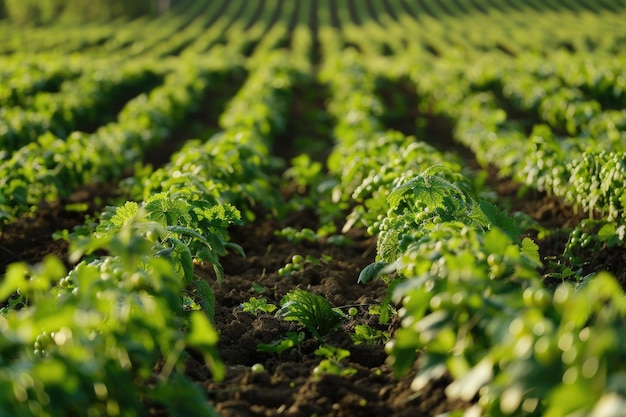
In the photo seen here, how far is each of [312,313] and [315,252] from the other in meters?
1.88

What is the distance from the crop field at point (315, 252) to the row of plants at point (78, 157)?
0.10 ft

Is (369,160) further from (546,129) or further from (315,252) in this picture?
(546,129)

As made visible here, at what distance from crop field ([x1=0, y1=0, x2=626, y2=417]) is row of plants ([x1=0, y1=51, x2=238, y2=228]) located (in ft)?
0.10

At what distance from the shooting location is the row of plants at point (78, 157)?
20.7 ft

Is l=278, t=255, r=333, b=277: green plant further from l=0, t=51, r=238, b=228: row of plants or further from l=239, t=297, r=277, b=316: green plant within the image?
l=0, t=51, r=238, b=228: row of plants

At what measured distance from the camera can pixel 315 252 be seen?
6059 millimetres

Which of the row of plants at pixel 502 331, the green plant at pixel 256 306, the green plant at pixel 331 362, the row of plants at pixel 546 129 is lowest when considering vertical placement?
the row of plants at pixel 546 129

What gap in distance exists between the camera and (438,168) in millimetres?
4852

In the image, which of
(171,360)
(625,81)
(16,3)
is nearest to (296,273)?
(171,360)

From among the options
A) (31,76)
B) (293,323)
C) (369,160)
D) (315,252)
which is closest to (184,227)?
(293,323)

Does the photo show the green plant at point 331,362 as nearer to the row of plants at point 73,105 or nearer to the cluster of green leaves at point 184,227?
the cluster of green leaves at point 184,227

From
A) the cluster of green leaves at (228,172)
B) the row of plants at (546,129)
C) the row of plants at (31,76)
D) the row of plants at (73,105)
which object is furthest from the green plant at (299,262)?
the row of plants at (31,76)

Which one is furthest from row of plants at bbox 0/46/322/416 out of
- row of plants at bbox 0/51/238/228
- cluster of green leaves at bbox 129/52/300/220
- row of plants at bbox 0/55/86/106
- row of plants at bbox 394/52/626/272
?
row of plants at bbox 0/55/86/106

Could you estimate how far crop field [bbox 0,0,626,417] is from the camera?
94.0 inches
